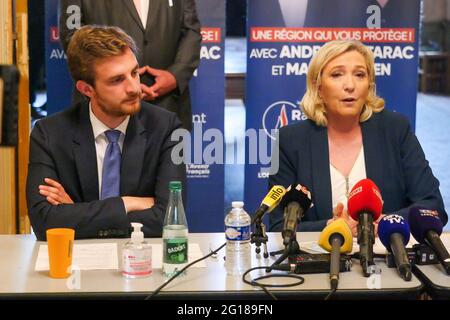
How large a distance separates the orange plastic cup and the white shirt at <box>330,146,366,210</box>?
1.24 m

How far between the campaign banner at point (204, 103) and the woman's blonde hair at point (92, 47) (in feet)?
3.75

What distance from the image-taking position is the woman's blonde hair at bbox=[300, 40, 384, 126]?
3354 millimetres

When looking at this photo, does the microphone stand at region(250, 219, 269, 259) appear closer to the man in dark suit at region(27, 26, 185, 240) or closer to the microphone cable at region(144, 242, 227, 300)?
the microphone cable at region(144, 242, 227, 300)

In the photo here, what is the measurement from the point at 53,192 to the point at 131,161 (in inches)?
13.5

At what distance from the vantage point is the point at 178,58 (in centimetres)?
429

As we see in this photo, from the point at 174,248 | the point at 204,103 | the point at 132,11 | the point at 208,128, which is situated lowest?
the point at 174,248

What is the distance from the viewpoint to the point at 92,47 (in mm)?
3275

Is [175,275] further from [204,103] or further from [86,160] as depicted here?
[204,103]

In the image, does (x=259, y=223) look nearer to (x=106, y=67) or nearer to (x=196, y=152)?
(x=106, y=67)

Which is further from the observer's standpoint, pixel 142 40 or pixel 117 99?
pixel 142 40

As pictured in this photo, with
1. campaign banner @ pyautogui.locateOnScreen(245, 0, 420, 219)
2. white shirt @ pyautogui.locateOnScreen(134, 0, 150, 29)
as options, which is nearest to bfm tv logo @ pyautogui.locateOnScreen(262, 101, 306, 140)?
campaign banner @ pyautogui.locateOnScreen(245, 0, 420, 219)

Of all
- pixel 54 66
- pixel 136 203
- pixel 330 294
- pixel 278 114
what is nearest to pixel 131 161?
pixel 136 203
